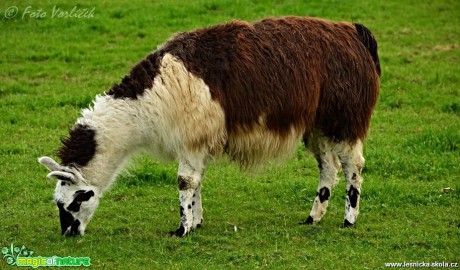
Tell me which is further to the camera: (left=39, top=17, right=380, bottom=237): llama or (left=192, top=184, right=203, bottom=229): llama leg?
(left=192, top=184, right=203, bottom=229): llama leg

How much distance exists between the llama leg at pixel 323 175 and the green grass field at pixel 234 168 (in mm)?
220

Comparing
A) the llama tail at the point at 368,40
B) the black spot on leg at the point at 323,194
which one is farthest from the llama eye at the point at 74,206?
the llama tail at the point at 368,40

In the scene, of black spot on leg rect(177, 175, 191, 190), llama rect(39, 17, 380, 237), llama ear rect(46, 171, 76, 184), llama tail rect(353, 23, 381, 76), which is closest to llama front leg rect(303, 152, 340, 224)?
llama rect(39, 17, 380, 237)

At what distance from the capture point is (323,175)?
33.1ft

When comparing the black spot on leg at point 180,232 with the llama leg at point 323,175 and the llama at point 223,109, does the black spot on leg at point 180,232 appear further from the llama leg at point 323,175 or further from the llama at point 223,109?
the llama leg at point 323,175

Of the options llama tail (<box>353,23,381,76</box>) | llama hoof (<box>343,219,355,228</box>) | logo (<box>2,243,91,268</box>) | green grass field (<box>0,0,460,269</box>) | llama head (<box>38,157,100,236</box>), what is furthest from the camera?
llama tail (<box>353,23,381,76</box>)

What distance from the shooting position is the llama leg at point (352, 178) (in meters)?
9.76

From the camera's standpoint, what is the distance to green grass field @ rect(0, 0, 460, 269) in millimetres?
8883

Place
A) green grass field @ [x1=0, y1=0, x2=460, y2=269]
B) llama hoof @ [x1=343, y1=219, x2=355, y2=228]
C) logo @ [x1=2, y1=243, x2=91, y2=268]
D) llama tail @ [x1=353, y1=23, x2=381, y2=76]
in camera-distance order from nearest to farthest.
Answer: logo @ [x1=2, y1=243, x2=91, y2=268] → green grass field @ [x1=0, y1=0, x2=460, y2=269] → llama hoof @ [x1=343, y1=219, x2=355, y2=228] → llama tail @ [x1=353, y1=23, x2=381, y2=76]

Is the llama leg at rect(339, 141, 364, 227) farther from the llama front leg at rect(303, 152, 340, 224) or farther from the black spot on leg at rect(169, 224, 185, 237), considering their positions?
the black spot on leg at rect(169, 224, 185, 237)

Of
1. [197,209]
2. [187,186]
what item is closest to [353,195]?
[197,209]

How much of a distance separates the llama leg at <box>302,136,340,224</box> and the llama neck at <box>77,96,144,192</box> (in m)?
2.22

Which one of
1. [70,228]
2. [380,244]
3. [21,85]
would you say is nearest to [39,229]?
[70,228]

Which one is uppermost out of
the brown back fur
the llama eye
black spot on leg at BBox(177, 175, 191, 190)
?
the brown back fur
